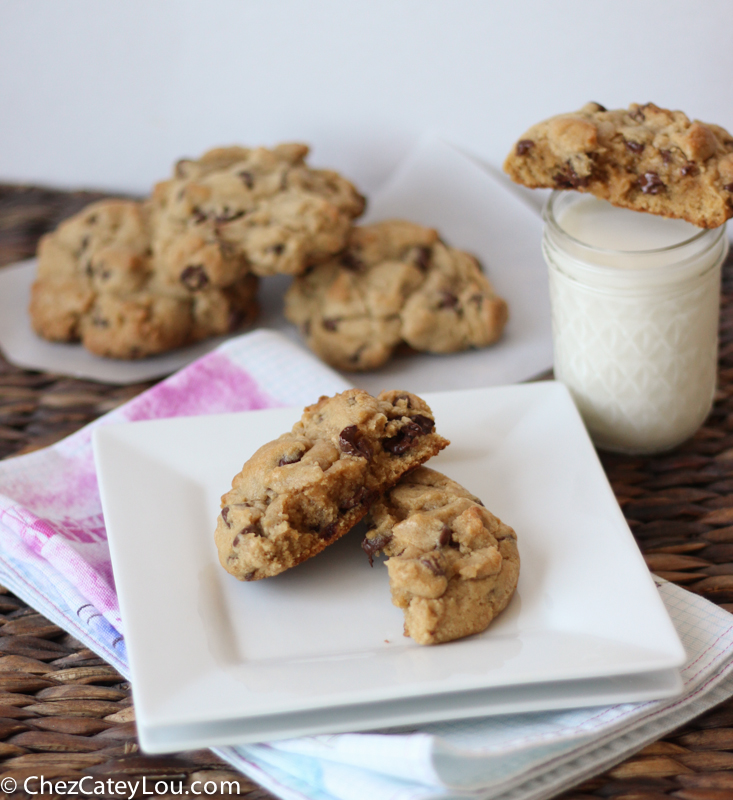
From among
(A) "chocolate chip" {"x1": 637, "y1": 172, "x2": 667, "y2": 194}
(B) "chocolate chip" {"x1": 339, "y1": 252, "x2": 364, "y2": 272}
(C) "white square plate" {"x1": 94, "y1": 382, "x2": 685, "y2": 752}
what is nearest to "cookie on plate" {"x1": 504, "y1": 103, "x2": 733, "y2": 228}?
(A) "chocolate chip" {"x1": 637, "y1": 172, "x2": 667, "y2": 194}

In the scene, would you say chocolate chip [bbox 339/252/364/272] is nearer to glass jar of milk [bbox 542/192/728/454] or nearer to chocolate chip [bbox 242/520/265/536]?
glass jar of milk [bbox 542/192/728/454]

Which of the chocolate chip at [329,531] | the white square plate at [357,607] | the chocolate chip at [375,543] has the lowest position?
the white square plate at [357,607]

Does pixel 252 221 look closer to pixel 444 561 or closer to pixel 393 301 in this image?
pixel 393 301

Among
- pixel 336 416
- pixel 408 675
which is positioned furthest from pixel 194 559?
pixel 408 675

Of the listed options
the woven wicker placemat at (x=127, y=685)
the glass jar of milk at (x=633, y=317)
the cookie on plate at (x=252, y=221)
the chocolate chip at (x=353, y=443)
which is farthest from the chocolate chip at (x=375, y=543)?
the cookie on plate at (x=252, y=221)

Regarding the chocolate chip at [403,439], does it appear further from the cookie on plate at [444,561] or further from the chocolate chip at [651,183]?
the chocolate chip at [651,183]

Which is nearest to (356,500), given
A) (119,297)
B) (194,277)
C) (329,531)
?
(329,531)

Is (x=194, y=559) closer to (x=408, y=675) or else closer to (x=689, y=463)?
(x=408, y=675)
